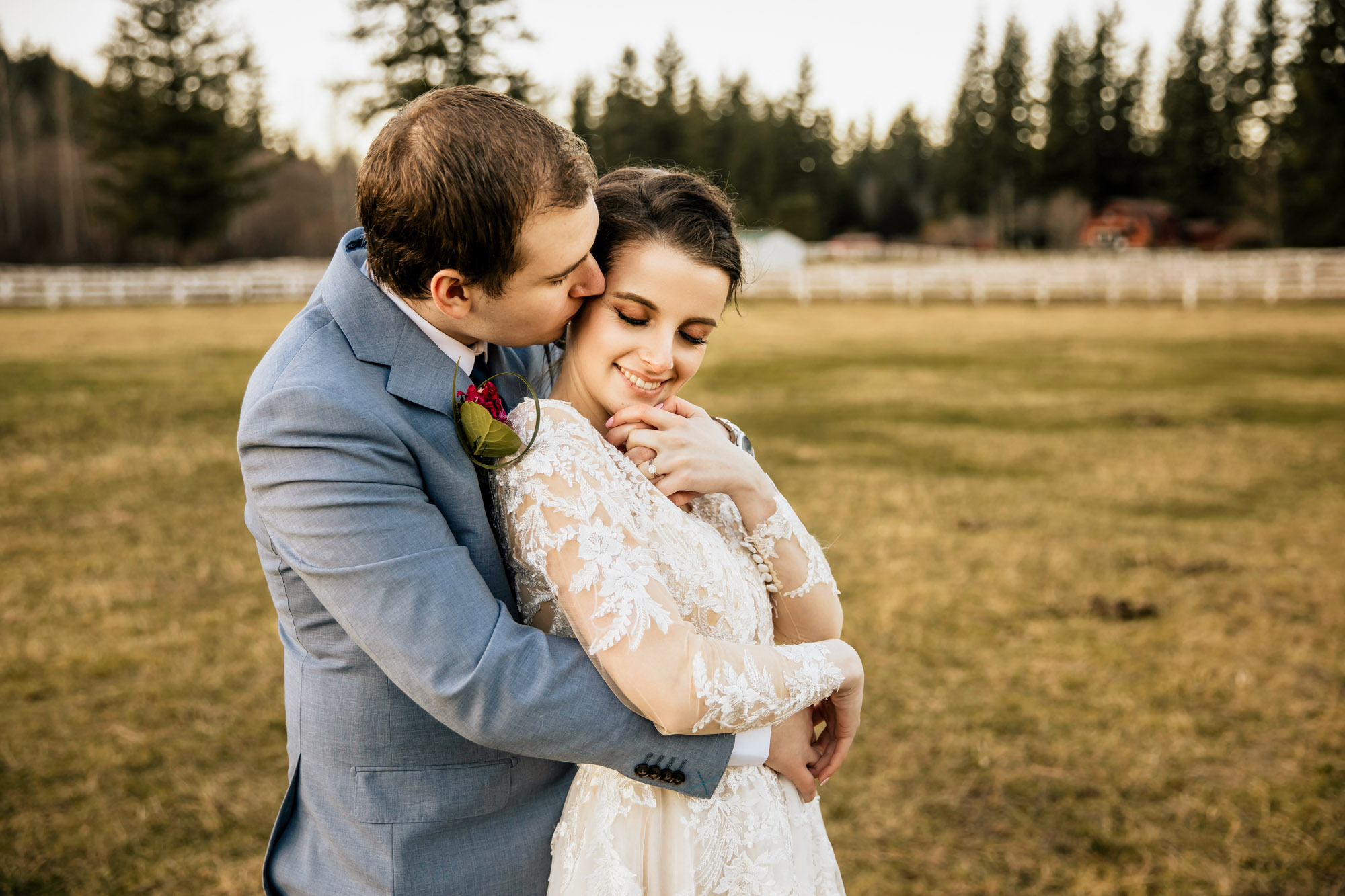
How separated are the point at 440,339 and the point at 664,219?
0.50 m

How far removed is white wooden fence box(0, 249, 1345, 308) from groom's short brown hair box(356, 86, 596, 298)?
26.6 meters

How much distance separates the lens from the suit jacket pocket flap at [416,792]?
158cm

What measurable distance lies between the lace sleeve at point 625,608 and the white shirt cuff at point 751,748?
14 centimetres

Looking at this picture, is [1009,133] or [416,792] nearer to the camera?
[416,792]

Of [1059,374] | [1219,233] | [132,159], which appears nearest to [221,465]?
[1059,374]

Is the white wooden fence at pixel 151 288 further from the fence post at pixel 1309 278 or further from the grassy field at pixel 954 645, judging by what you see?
the fence post at pixel 1309 278

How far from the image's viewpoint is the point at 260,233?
55.4m

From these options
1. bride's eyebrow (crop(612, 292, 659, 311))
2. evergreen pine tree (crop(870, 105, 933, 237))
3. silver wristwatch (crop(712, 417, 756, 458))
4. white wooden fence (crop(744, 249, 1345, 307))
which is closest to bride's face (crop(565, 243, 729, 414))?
bride's eyebrow (crop(612, 292, 659, 311))

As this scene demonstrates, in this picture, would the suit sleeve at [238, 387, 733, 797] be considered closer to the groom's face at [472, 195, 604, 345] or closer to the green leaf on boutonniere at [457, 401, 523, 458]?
the green leaf on boutonniere at [457, 401, 523, 458]

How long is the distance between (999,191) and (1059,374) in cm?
5190

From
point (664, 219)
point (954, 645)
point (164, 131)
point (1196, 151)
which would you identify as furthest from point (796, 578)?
point (1196, 151)

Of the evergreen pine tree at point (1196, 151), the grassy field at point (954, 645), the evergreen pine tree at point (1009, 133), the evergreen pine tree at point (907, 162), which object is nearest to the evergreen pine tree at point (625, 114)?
the evergreen pine tree at point (1009, 133)

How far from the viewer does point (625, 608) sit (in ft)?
4.80

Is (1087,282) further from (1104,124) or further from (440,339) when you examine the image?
(1104,124)
